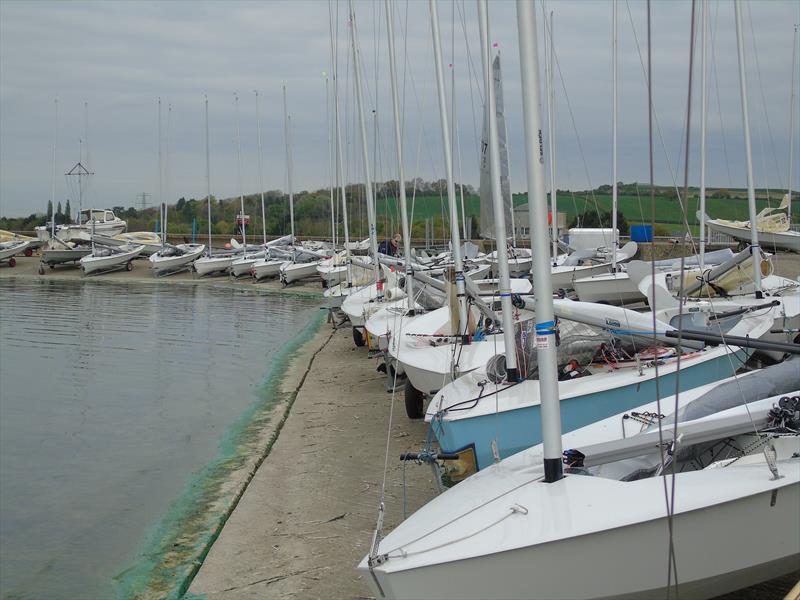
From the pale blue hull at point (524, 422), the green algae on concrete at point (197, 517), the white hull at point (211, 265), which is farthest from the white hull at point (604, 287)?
the white hull at point (211, 265)

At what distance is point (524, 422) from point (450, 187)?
199 inches

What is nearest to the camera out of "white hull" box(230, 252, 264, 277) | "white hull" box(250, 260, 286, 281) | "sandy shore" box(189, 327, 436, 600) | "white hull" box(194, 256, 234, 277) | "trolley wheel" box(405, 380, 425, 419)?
"sandy shore" box(189, 327, 436, 600)

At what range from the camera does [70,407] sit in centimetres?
1565

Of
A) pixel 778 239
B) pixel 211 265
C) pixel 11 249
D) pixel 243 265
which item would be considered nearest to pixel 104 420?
pixel 778 239

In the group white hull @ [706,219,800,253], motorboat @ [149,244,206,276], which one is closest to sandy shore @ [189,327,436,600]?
white hull @ [706,219,800,253]

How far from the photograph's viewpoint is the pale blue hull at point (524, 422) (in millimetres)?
7816

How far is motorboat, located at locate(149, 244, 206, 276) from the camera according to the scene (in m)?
49.5

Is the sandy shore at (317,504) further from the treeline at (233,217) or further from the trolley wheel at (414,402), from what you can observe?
the treeline at (233,217)

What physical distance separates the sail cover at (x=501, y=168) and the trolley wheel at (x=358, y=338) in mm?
8397

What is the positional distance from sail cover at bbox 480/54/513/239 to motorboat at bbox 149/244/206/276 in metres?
40.2

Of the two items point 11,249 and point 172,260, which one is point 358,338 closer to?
point 172,260

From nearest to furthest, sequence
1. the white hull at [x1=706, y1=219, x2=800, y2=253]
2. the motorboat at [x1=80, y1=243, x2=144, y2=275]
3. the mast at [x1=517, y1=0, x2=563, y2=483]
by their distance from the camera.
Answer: the mast at [x1=517, y1=0, x2=563, y2=483] → the white hull at [x1=706, y1=219, x2=800, y2=253] → the motorboat at [x1=80, y1=243, x2=144, y2=275]

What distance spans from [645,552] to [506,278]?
190 inches

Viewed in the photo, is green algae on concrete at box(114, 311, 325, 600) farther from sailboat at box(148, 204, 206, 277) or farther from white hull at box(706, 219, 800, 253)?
sailboat at box(148, 204, 206, 277)
